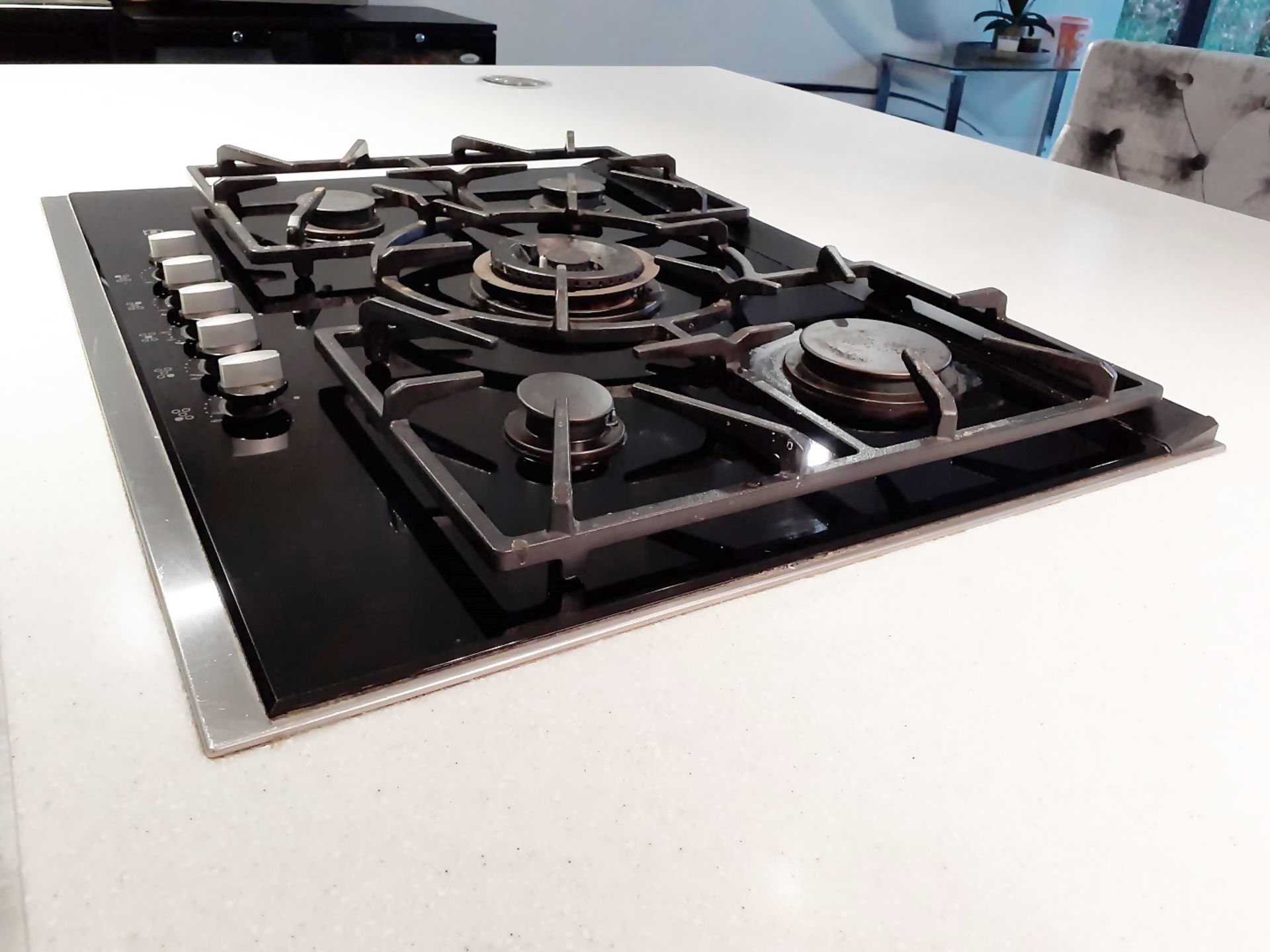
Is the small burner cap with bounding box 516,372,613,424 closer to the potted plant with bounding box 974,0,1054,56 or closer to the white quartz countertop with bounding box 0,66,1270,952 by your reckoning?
the white quartz countertop with bounding box 0,66,1270,952

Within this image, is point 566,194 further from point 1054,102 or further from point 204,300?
point 1054,102

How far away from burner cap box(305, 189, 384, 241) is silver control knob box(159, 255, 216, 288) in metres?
0.13

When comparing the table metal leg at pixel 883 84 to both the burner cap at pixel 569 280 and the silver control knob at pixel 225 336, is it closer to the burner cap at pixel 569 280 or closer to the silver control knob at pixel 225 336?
the burner cap at pixel 569 280

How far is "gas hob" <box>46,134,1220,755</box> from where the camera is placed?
38 centimetres

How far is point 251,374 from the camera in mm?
486

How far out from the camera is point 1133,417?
590 mm

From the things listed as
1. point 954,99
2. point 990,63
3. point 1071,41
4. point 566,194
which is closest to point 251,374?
point 566,194

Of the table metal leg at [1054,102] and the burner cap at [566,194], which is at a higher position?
the burner cap at [566,194]

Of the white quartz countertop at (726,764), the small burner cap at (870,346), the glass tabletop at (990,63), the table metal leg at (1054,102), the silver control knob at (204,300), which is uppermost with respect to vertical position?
the silver control knob at (204,300)

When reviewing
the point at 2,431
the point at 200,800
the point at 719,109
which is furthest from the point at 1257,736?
the point at 719,109

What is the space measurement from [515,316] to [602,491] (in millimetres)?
193

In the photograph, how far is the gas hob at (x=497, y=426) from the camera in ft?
1.24

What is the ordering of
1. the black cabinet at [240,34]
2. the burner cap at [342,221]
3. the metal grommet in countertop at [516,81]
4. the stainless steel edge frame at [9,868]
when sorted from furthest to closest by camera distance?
the black cabinet at [240,34], the metal grommet in countertop at [516,81], the burner cap at [342,221], the stainless steel edge frame at [9,868]

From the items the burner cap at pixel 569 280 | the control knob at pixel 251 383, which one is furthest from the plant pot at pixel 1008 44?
the control knob at pixel 251 383
